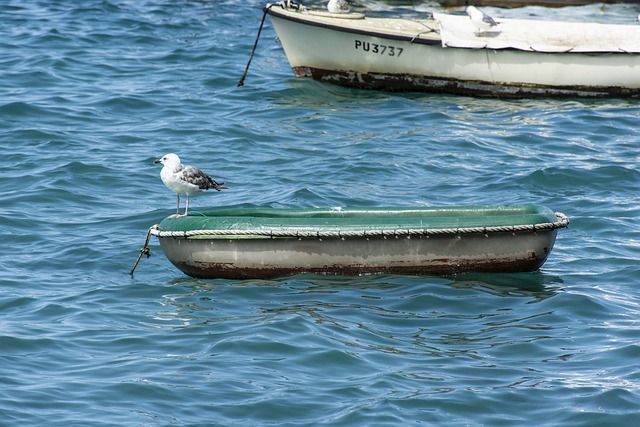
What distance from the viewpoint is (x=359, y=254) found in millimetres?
8898

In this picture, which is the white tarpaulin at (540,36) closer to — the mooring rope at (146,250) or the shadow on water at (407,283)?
the shadow on water at (407,283)

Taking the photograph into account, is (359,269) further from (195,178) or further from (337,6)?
(337,6)

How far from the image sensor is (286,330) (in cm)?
795

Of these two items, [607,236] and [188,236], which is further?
[607,236]

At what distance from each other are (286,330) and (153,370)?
3.81 ft

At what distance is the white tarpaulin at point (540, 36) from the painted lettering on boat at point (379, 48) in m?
0.74

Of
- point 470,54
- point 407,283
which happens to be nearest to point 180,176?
point 407,283

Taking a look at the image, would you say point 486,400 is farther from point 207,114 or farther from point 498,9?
point 498,9

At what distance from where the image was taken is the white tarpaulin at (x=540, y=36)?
15320mm

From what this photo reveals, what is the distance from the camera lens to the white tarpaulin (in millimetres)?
15320

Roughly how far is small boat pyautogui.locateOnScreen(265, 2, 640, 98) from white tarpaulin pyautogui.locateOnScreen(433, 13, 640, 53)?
15 mm

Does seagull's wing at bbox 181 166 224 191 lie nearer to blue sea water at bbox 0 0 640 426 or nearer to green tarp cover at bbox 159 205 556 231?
green tarp cover at bbox 159 205 556 231

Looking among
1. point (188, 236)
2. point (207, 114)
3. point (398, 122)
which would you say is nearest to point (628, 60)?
point (398, 122)

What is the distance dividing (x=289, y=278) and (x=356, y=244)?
67cm
